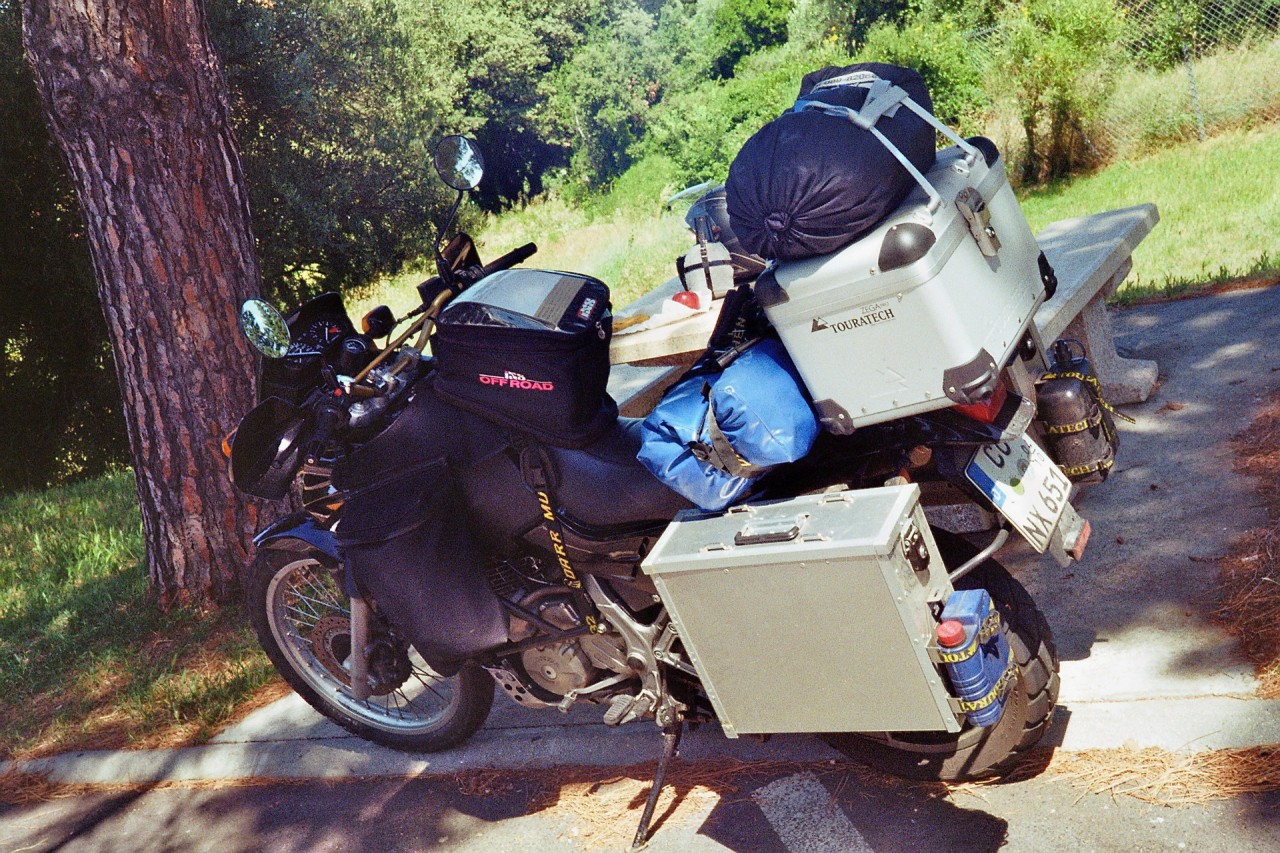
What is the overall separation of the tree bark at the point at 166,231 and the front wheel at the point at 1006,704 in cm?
344

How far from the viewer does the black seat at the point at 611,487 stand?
2.92 metres

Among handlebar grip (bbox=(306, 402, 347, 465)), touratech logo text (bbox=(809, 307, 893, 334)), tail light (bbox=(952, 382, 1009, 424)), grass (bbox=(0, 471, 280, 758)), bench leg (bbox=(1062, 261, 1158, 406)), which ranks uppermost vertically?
handlebar grip (bbox=(306, 402, 347, 465))

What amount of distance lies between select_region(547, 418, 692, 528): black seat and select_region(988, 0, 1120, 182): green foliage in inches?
435

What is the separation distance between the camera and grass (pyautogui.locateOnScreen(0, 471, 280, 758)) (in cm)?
447

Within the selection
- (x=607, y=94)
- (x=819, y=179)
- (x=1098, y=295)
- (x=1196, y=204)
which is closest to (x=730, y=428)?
(x=819, y=179)

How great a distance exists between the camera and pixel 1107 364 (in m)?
5.19

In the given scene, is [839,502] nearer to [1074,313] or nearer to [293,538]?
[293,538]

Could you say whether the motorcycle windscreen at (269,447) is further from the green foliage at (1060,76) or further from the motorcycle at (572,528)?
the green foliage at (1060,76)

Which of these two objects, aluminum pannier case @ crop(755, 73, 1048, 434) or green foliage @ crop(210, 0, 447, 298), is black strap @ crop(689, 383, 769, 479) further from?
green foliage @ crop(210, 0, 447, 298)

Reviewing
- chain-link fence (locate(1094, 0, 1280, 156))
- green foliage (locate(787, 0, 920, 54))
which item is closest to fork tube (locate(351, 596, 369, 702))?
chain-link fence (locate(1094, 0, 1280, 156))

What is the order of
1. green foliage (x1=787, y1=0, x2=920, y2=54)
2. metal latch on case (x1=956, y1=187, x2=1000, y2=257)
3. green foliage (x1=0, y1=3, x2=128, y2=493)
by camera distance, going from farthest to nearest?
green foliage (x1=787, y1=0, x2=920, y2=54) → green foliage (x1=0, y1=3, x2=128, y2=493) → metal latch on case (x1=956, y1=187, x2=1000, y2=257)

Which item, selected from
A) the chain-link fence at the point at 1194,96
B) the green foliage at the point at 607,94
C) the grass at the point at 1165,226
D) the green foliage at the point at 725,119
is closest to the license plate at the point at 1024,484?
the grass at the point at 1165,226

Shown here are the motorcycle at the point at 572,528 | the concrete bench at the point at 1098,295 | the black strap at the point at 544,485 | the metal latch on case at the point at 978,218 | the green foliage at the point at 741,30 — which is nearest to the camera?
the metal latch on case at the point at 978,218

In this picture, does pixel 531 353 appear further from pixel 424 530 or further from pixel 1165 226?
pixel 1165 226
